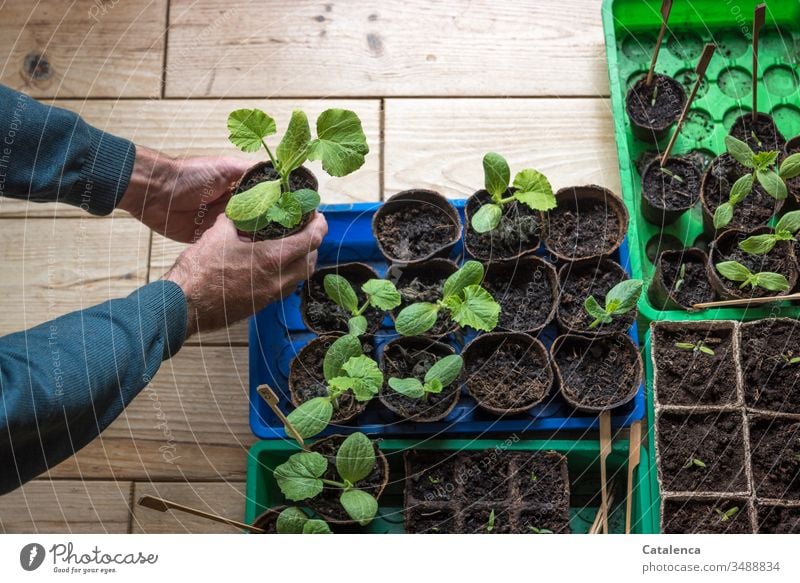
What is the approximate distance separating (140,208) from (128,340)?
29 centimetres

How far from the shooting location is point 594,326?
1.12 meters

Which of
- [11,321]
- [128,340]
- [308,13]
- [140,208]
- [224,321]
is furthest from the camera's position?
[308,13]

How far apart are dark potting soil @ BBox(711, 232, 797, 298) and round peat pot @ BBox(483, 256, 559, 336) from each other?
0.83 feet

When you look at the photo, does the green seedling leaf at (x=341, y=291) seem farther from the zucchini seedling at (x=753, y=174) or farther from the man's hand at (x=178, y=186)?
the zucchini seedling at (x=753, y=174)

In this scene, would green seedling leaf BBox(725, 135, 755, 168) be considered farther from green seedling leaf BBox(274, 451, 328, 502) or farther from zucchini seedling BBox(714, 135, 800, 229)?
green seedling leaf BBox(274, 451, 328, 502)

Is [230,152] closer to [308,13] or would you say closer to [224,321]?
[308,13]

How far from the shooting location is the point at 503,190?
111 centimetres

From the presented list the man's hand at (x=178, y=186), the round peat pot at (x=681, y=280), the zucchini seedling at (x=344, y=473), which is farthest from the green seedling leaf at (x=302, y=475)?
the round peat pot at (x=681, y=280)

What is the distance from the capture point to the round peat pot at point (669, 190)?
4.05ft

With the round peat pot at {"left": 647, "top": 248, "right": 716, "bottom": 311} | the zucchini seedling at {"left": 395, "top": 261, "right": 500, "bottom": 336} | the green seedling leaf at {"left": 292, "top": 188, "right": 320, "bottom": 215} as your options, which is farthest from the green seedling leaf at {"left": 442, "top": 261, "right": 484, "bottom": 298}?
the round peat pot at {"left": 647, "top": 248, "right": 716, "bottom": 311}

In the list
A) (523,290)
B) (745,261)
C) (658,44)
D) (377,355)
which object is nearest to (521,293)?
(523,290)

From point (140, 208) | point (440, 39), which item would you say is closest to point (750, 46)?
point (440, 39)

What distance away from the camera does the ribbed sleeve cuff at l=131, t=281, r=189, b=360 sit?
39.2 inches

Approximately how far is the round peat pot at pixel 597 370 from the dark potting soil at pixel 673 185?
254mm
